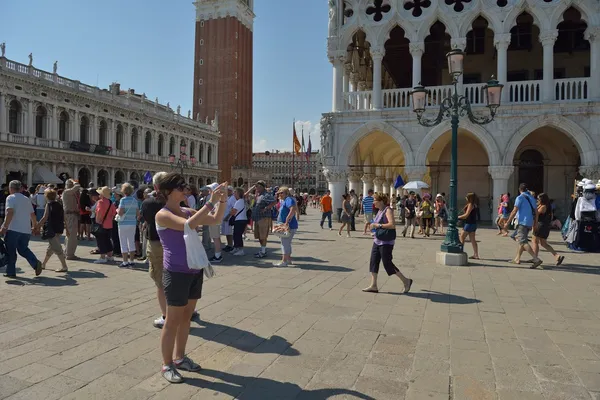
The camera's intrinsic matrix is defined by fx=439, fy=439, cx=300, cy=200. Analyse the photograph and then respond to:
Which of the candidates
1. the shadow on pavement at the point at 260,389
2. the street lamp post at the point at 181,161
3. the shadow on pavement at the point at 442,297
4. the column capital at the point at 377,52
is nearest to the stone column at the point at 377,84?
the column capital at the point at 377,52

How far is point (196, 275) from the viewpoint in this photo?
3.93 metres

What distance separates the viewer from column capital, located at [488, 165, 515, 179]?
18.5 meters

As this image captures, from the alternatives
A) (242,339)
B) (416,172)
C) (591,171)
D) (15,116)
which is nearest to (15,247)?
(242,339)

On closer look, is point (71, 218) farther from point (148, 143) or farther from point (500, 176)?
point (148, 143)

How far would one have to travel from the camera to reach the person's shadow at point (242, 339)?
4543 millimetres

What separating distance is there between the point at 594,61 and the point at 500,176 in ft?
19.2

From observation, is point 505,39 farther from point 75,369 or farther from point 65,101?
point 65,101

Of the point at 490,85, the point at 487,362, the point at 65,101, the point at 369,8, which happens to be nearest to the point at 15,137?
the point at 65,101

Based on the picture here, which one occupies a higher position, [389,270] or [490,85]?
[490,85]

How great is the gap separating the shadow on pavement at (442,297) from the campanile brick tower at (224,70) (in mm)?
62987

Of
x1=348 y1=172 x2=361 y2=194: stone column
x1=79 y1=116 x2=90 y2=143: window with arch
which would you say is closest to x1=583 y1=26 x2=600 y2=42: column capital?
x1=348 y1=172 x2=361 y2=194: stone column

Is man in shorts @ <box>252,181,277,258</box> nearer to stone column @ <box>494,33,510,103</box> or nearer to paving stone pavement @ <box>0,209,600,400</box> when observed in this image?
paving stone pavement @ <box>0,209,600,400</box>

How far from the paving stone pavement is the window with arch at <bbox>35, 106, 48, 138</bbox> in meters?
33.5

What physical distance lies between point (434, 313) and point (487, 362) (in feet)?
5.53
